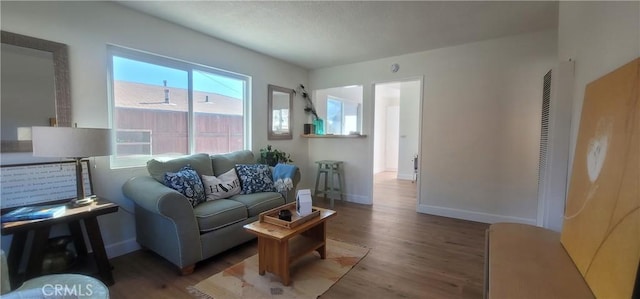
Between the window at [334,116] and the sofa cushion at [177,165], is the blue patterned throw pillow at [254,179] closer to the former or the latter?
the sofa cushion at [177,165]

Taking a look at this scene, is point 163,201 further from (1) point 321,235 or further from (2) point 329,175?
(2) point 329,175

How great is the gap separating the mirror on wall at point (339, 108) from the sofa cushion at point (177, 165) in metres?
2.51

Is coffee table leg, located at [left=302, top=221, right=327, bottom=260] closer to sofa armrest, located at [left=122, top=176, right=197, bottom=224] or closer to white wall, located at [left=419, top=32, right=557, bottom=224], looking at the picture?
sofa armrest, located at [left=122, top=176, right=197, bottom=224]

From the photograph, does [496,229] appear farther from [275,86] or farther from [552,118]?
[275,86]

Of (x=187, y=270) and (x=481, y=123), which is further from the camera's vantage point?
(x=481, y=123)

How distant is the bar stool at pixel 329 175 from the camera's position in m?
4.29

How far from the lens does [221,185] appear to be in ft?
9.11

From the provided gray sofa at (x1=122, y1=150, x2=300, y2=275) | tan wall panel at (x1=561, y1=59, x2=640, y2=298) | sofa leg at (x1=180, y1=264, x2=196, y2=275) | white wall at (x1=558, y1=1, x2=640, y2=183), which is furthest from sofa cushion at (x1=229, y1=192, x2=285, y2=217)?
white wall at (x1=558, y1=1, x2=640, y2=183)

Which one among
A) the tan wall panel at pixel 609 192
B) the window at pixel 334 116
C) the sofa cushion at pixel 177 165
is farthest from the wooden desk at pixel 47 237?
the window at pixel 334 116

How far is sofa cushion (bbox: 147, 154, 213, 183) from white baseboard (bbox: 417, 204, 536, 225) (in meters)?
2.96

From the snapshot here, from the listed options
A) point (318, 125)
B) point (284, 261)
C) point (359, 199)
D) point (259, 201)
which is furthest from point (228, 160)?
point (359, 199)

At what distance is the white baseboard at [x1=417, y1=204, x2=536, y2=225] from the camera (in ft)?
10.5

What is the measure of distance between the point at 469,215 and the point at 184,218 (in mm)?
3390

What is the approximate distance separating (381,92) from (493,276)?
657 centimetres
